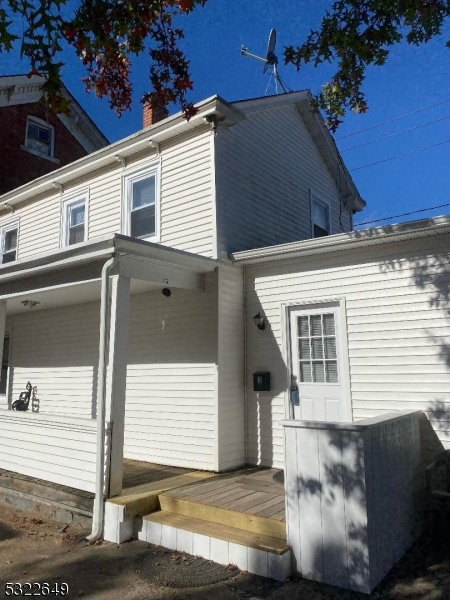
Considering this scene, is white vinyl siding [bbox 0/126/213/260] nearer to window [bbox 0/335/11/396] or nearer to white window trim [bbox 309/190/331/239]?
window [bbox 0/335/11/396]

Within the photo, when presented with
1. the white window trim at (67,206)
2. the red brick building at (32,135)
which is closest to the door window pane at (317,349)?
the white window trim at (67,206)

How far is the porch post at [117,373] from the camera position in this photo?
517 cm

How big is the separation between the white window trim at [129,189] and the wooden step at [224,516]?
439 centimetres

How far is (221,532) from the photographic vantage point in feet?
14.5

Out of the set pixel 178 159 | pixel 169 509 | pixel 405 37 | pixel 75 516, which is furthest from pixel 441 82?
pixel 75 516

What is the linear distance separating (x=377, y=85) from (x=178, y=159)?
11.3ft

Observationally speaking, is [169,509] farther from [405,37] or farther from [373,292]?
[405,37]

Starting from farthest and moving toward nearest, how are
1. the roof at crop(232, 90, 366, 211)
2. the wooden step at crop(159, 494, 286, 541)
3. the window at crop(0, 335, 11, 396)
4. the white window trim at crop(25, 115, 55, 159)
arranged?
the white window trim at crop(25, 115, 55, 159) < the window at crop(0, 335, 11, 396) < the roof at crop(232, 90, 366, 211) < the wooden step at crop(159, 494, 286, 541)

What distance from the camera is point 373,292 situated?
5.98m

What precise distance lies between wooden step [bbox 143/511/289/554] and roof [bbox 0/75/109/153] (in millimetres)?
11458

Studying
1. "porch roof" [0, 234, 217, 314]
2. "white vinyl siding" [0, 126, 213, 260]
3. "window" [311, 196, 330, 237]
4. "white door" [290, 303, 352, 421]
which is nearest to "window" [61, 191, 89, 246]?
"white vinyl siding" [0, 126, 213, 260]

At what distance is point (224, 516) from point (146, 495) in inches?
41.1

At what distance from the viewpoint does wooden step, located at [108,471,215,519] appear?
4.95 metres

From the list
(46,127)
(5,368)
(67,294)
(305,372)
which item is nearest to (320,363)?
(305,372)
